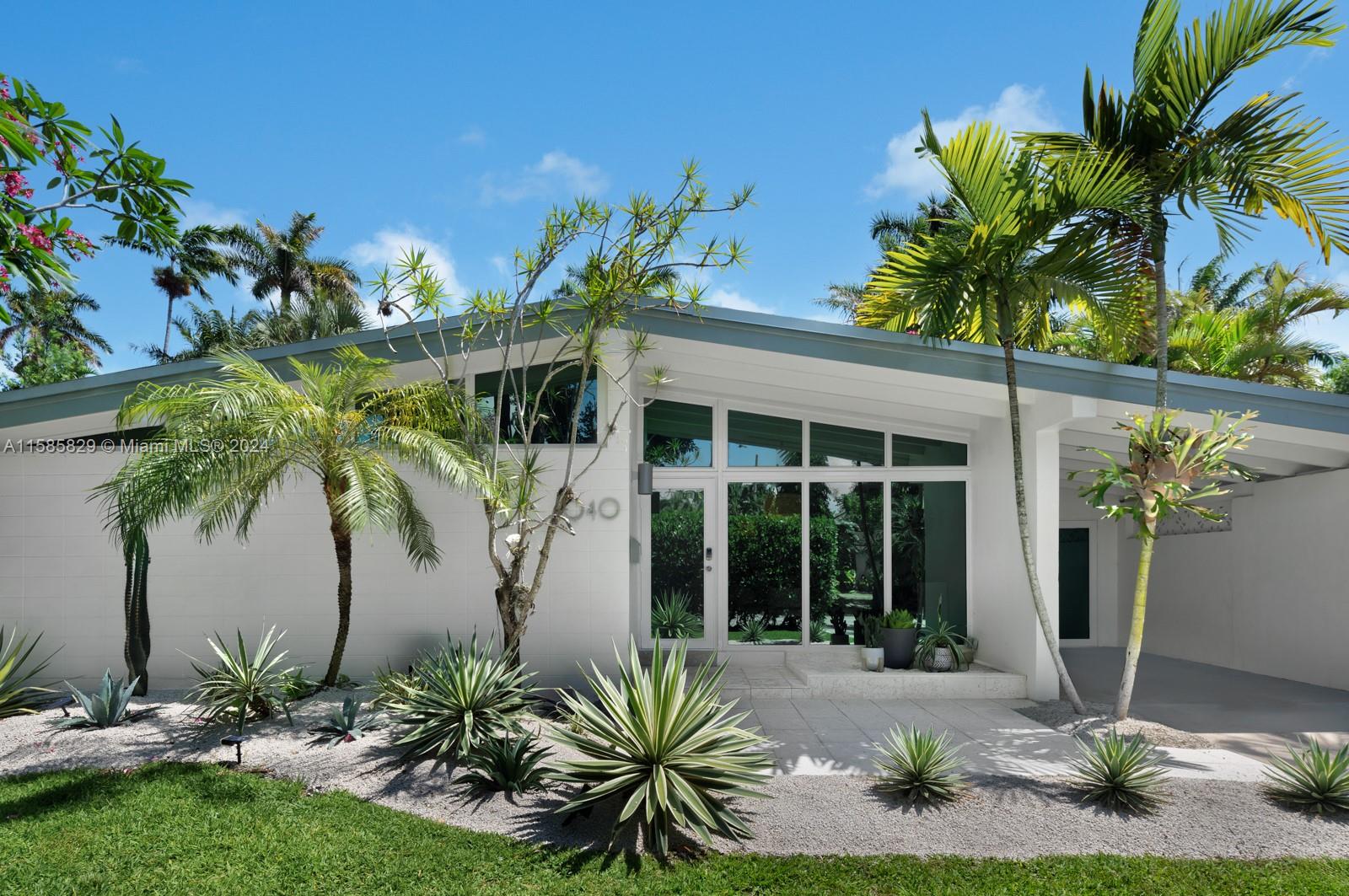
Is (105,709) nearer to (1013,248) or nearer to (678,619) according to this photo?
(678,619)

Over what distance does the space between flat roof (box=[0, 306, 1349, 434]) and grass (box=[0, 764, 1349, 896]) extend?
4.20 m

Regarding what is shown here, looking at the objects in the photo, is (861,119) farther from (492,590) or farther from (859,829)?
(859,829)

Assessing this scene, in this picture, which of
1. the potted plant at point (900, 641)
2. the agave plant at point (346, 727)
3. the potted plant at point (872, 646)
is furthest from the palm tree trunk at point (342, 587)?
the potted plant at point (900, 641)

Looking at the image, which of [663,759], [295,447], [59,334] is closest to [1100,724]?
[663,759]

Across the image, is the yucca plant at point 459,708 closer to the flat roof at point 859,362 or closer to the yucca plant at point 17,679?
the flat roof at point 859,362

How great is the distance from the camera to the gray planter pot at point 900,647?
355 inches

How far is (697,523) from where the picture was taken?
33.2 ft

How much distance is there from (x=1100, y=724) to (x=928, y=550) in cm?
325

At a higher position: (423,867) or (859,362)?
(859,362)

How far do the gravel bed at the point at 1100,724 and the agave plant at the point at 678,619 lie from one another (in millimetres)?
3787

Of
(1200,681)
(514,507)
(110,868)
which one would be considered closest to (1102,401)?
(1200,681)

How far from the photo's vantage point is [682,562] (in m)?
10.1

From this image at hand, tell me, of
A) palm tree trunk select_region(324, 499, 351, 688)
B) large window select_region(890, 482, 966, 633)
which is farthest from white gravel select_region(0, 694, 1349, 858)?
large window select_region(890, 482, 966, 633)

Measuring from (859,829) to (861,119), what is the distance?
8.62m
